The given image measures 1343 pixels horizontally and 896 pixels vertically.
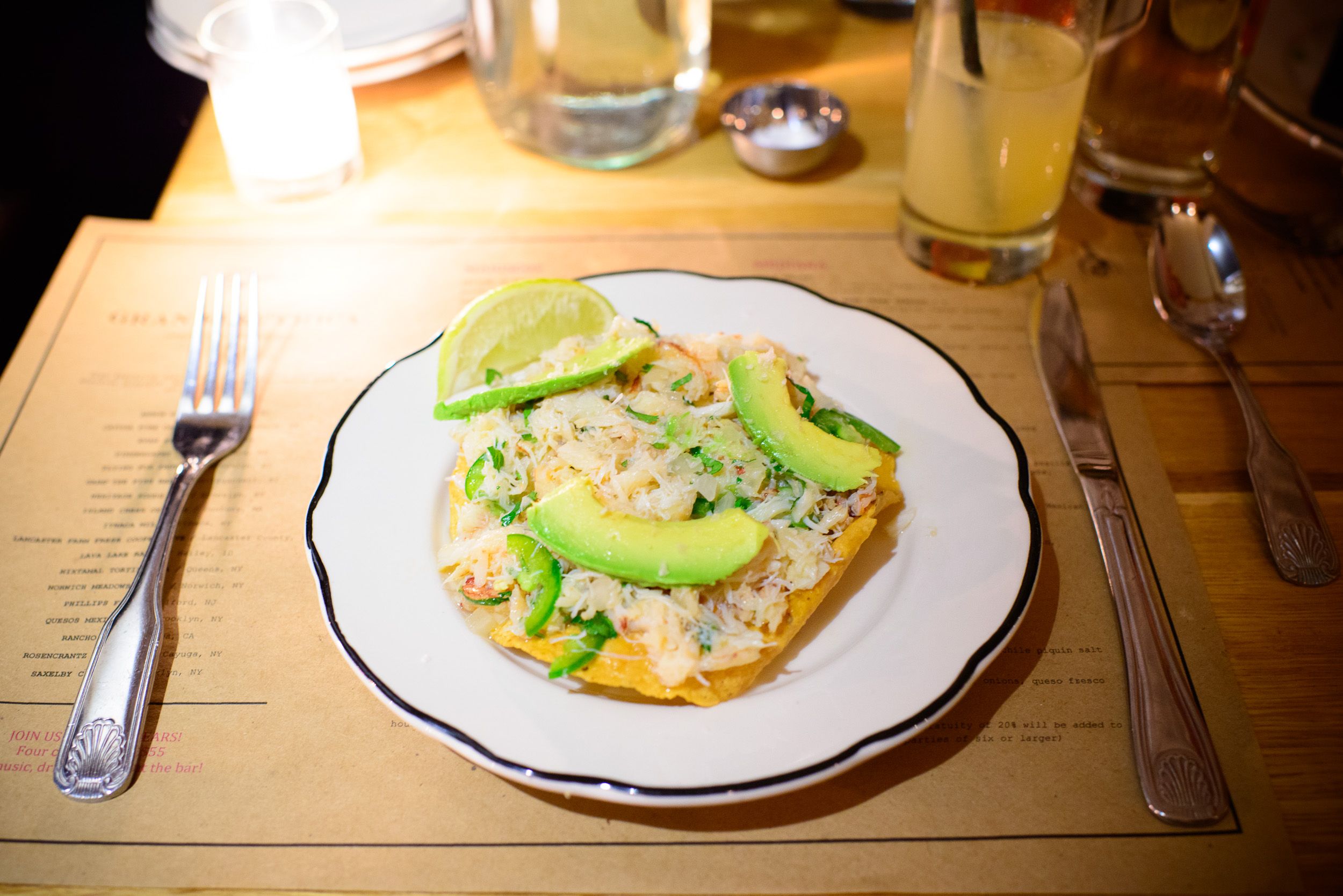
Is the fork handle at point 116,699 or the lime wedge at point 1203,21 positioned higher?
the lime wedge at point 1203,21

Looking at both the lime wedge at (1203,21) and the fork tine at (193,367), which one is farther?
the lime wedge at (1203,21)

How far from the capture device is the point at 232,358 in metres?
2.10

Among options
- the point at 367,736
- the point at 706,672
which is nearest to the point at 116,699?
the point at 367,736

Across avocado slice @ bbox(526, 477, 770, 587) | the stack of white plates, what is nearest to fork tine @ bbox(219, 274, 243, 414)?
the stack of white plates

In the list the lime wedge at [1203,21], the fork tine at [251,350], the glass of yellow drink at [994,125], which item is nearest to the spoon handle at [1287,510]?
the glass of yellow drink at [994,125]

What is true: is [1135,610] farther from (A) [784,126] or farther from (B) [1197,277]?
(A) [784,126]

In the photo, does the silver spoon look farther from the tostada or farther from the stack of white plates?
the stack of white plates

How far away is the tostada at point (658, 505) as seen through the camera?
1.40m

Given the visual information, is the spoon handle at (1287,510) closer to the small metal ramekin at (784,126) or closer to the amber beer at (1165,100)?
the amber beer at (1165,100)

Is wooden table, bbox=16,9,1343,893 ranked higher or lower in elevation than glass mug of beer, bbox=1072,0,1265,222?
lower

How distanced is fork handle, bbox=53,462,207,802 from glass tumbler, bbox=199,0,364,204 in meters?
1.36

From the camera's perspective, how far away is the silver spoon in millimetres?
1697

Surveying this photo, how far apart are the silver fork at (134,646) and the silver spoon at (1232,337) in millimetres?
2032

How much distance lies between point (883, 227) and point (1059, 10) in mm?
698
